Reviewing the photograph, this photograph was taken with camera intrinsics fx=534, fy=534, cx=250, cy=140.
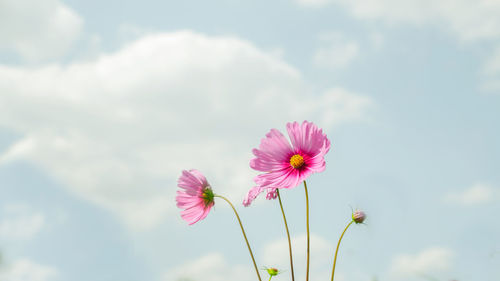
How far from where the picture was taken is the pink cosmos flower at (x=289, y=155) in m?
2.31

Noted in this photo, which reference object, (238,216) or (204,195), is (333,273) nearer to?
(238,216)

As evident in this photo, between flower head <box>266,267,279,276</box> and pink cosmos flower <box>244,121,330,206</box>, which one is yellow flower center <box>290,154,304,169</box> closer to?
pink cosmos flower <box>244,121,330,206</box>

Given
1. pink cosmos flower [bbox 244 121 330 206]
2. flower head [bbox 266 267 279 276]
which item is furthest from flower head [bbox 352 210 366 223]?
flower head [bbox 266 267 279 276]

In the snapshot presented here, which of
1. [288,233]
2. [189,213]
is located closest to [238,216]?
[288,233]

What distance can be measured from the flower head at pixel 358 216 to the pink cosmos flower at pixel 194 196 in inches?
27.8

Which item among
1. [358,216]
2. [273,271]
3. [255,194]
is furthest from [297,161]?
[273,271]

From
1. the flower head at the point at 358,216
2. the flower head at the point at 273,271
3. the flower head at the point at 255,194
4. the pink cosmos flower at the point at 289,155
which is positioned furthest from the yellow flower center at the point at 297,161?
the flower head at the point at 273,271

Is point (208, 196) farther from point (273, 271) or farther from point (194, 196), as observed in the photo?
point (273, 271)

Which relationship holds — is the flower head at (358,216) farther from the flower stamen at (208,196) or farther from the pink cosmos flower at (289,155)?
the flower stamen at (208,196)

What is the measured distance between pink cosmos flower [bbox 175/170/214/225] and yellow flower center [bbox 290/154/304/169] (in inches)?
19.7

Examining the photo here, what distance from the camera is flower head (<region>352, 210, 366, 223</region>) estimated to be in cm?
250

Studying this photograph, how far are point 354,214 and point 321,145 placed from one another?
0.43m

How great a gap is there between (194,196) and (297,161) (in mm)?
615

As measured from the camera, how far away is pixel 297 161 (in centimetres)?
240
